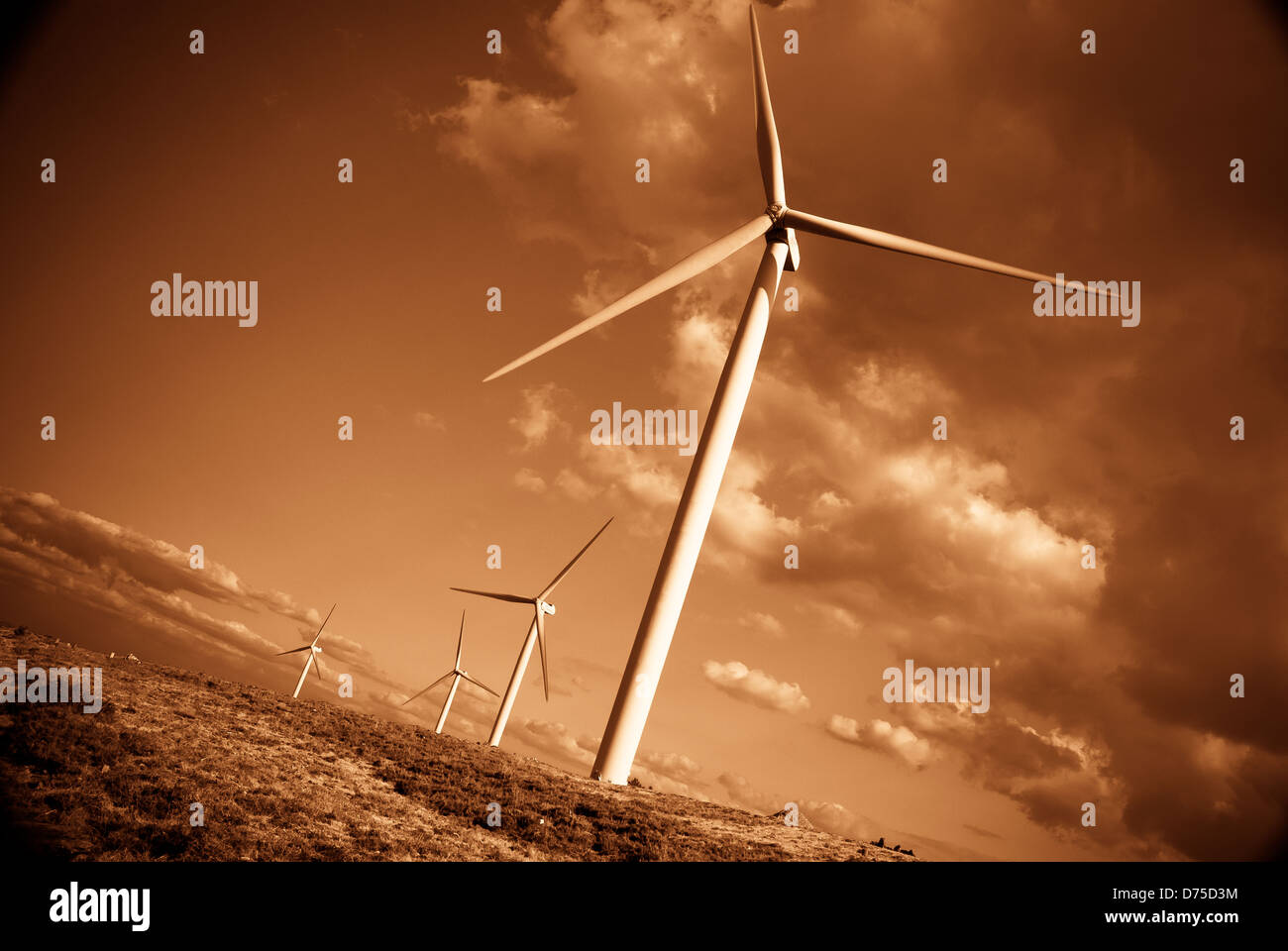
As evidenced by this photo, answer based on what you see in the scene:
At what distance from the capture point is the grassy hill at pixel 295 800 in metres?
17.1

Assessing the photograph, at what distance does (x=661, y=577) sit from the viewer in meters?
25.4

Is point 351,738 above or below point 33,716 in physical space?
below

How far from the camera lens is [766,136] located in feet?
112

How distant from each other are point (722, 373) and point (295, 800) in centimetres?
2276

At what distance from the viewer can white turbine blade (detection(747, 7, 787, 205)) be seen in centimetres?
3347
